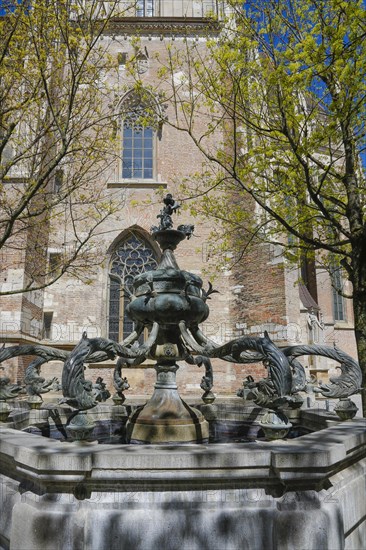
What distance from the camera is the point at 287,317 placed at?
13055 mm

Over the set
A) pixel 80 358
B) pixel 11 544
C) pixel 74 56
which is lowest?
pixel 11 544

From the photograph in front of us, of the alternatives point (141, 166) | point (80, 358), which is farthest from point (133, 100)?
point (80, 358)

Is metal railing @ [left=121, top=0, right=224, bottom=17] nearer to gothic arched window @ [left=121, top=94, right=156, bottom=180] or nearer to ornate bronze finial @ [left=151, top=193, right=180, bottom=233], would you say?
gothic arched window @ [left=121, top=94, right=156, bottom=180]

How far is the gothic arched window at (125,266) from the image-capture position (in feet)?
49.6

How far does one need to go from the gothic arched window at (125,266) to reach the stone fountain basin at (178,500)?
1250 centimetres

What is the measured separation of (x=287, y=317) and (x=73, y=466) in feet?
36.7

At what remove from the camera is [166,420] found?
4176mm

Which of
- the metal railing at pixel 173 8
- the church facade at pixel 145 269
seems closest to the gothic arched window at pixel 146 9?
the metal railing at pixel 173 8

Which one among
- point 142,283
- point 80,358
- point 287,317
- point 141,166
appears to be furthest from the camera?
point 141,166

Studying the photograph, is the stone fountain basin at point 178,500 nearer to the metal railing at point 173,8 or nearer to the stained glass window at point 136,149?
the stained glass window at point 136,149

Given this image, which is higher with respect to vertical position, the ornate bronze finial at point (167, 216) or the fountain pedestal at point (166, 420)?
the ornate bronze finial at point (167, 216)

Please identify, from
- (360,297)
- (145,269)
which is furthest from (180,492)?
(145,269)

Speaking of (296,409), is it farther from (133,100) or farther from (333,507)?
(133,100)

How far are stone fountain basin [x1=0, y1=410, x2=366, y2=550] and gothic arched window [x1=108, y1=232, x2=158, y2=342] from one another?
1250 cm
